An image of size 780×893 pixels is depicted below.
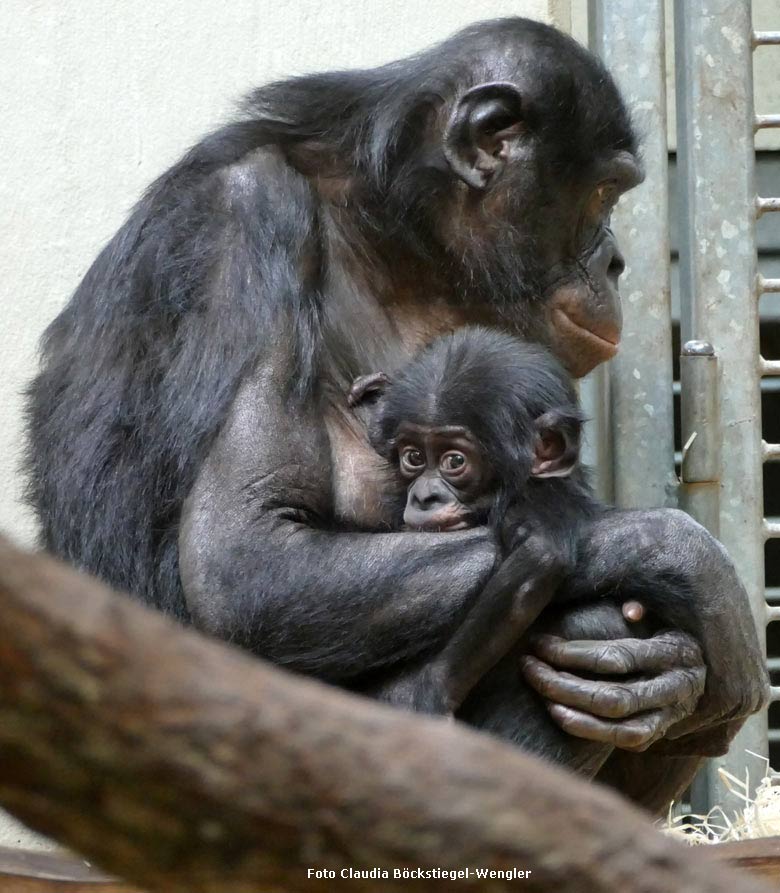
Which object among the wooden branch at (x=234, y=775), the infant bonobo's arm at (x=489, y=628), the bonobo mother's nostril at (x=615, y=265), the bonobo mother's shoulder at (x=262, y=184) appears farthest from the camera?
the bonobo mother's nostril at (x=615, y=265)

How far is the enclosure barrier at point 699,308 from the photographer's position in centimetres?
416

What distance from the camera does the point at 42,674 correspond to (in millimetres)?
945

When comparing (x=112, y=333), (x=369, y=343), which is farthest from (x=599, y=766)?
(x=112, y=333)

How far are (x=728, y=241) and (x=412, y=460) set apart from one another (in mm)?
1571

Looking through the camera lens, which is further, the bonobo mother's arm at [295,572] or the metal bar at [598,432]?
the metal bar at [598,432]

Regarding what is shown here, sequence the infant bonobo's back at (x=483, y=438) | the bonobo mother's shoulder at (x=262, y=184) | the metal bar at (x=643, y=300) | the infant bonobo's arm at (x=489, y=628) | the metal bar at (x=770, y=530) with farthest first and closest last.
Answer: the metal bar at (x=770, y=530)
the metal bar at (x=643, y=300)
the bonobo mother's shoulder at (x=262, y=184)
the infant bonobo's back at (x=483, y=438)
the infant bonobo's arm at (x=489, y=628)

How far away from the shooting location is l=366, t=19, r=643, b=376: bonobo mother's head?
11.1ft

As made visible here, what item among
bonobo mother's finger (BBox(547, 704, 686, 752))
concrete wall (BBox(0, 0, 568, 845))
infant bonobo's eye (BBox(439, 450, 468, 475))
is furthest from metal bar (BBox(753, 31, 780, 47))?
bonobo mother's finger (BBox(547, 704, 686, 752))

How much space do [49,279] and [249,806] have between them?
3403 millimetres

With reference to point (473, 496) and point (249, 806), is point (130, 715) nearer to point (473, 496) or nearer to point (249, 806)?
point (249, 806)

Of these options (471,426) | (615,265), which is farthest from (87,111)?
(471,426)

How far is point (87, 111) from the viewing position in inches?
165

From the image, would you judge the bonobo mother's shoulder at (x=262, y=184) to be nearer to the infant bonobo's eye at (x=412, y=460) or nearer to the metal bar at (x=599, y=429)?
the infant bonobo's eye at (x=412, y=460)

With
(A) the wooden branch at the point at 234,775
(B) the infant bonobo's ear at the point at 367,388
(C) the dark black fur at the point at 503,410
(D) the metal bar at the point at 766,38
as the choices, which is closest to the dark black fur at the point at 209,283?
(B) the infant bonobo's ear at the point at 367,388
